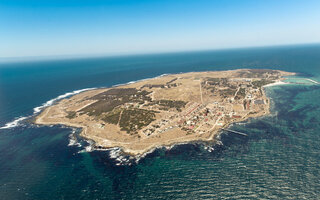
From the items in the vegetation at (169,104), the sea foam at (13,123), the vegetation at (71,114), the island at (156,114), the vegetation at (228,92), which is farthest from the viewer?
the vegetation at (228,92)

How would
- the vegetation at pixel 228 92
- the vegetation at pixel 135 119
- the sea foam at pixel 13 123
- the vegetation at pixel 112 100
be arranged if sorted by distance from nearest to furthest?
the vegetation at pixel 135 119, the sea foam at pixel 13 123, the vegetation at pixel 112 100, the vegetation at pixel 228 92

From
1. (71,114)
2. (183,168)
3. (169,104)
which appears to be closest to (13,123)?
(71,114)

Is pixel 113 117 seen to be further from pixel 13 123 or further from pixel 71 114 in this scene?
pixel 13 123

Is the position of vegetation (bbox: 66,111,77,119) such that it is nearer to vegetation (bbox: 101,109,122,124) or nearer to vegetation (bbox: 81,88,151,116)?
vegetation (bbox: 81,88,151,116)

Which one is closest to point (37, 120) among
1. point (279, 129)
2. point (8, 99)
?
point (8, 99)

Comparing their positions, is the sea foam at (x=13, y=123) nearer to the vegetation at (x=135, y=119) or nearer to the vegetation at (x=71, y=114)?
the vegetation at (x=71, y=114)

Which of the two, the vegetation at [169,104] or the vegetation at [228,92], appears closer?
the vegetation at [169,104]

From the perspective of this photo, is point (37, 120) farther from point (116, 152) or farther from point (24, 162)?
point (116, 152)

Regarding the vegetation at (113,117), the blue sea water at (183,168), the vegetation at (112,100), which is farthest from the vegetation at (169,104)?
the blue sea water at (183,168)

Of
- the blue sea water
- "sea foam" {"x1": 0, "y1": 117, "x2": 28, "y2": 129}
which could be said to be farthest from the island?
"sea foam" {"x1": 0, "y1": 117, "x2": 28, "y2": 129}
